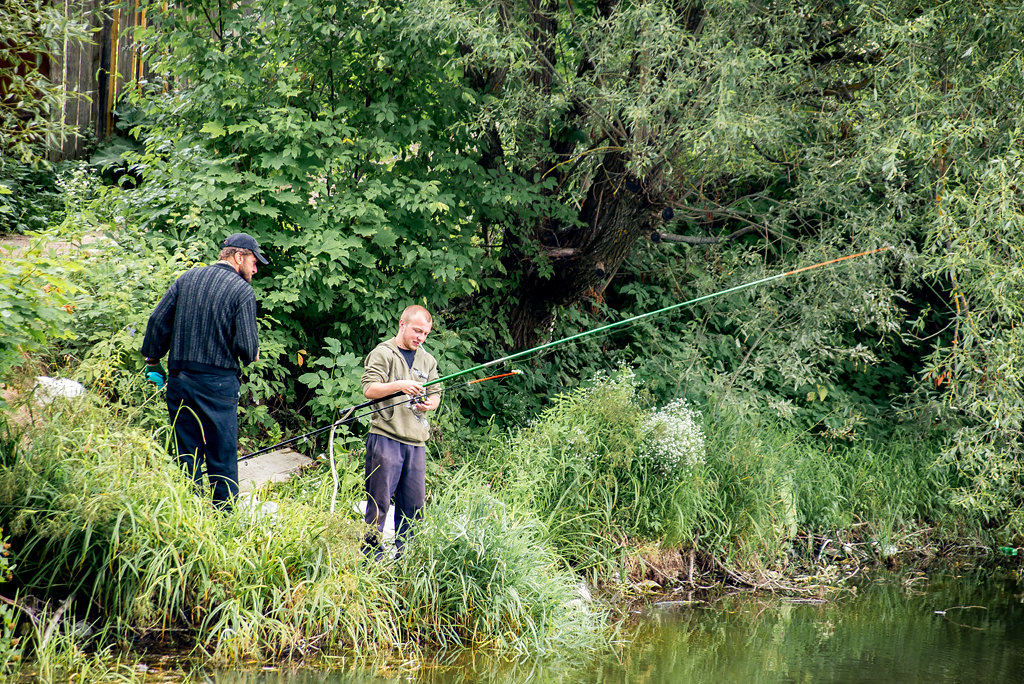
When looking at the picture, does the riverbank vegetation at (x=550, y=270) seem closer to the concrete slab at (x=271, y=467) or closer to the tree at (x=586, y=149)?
the tree at (x=586, y=149)

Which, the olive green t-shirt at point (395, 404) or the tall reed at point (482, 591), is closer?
the tall reed at point (482, 591)

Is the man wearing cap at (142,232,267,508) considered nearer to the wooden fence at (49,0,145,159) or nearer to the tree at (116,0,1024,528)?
the tree at (116,0,1024,528)

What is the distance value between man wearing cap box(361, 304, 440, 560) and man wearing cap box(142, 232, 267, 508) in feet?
2.40

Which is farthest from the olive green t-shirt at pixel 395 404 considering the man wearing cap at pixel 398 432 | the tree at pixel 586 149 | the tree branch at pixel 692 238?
the tree branch at pixel 692 238

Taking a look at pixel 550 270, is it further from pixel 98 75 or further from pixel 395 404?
pixel 98 75

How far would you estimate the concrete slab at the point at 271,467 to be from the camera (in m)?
6.36

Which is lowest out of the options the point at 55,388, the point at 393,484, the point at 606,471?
the point at 606,471

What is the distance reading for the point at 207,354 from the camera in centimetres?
515

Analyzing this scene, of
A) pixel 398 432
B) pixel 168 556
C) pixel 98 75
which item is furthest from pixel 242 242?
pixel 98 75

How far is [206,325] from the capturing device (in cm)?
514

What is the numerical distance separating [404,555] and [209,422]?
126cm

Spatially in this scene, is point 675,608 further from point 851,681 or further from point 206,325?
point 206,325

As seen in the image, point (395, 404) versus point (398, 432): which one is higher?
point (395, 404)

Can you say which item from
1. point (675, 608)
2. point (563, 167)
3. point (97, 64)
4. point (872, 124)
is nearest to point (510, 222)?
point (563, 167)
